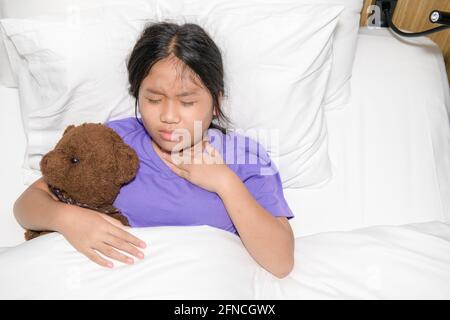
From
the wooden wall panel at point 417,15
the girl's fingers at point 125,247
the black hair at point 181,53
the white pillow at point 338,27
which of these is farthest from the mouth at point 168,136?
the wooden wall panel at point 417,15

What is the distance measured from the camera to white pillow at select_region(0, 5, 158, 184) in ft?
3.22

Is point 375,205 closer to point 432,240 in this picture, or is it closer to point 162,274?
point 432,240

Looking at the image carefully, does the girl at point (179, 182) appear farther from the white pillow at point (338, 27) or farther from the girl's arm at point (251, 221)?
the white pillow at point (338, 27)

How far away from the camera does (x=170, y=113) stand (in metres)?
0.83

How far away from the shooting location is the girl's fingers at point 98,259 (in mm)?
774

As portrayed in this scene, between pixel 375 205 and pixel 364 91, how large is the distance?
1.15ft

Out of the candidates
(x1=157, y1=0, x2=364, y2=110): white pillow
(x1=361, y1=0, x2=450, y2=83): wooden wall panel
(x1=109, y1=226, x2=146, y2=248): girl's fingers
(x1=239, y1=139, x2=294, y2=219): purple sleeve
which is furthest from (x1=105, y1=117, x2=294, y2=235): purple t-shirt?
(x1=361, y1=0, x2=450, y2=83): wooden wall panel

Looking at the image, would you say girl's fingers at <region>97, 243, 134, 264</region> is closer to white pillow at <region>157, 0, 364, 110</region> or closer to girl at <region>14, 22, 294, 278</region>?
girl at <region>14, 22, 294, 278</region>

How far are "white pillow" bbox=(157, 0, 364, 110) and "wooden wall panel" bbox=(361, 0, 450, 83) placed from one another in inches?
8.6

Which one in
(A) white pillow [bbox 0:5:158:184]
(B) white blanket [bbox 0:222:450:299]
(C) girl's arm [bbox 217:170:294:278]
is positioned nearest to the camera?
Result: (B) white blanket [bbox 0:222:450:299]

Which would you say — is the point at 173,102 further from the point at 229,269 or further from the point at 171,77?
the point at 229,269

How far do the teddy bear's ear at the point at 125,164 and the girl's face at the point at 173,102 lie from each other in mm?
68

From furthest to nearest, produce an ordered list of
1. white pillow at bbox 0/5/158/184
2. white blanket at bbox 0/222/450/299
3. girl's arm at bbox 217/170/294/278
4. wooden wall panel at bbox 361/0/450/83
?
wooden wall panel at bbox 361/0/450/83 → white pillow at bbox 0/5/158/184 → girl's arm at bbox 217/170/294/278 → white blanket at bbox 0/222/450/299

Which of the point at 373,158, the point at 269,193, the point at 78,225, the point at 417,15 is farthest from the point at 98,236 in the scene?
the point at 417,15
